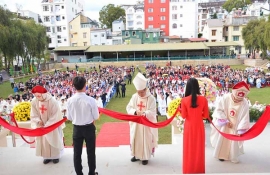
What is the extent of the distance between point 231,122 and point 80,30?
167 ft

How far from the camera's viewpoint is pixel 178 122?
6.28 metres

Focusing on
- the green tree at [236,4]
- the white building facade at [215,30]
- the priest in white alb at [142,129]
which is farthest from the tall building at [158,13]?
the priest in white alb at [142,129]

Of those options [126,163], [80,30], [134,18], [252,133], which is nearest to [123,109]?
[126,163]

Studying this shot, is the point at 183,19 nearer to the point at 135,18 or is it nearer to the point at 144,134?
the point at 135,18

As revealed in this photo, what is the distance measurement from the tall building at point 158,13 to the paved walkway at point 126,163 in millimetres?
54222

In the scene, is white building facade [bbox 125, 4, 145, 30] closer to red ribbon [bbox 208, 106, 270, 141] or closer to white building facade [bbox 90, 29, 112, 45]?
white building facade [bbox 90, 29, 112, 45]

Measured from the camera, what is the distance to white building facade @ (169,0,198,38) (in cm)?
5662

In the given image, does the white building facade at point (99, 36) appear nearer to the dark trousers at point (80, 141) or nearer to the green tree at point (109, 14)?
the green tree at point (109, 14)

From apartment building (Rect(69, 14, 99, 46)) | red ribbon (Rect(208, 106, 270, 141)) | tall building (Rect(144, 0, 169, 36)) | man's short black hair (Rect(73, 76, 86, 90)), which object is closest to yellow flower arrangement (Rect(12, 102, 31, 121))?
man's short black hair (Rect(73, 76, 86, 90))

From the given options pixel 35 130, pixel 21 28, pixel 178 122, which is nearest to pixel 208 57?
pixel 21 28

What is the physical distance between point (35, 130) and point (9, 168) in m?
0.90

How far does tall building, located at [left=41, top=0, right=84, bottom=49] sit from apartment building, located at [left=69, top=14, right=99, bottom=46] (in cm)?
110

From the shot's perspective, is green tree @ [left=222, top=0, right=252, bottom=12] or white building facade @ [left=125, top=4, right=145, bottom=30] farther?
green tree @ [left=222, top=0, right=252, bottom=12]

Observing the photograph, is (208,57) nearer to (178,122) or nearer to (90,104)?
(178,122)
